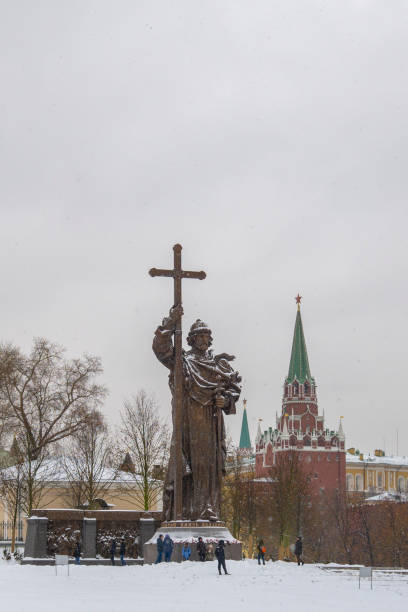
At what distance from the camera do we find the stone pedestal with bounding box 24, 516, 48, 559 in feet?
84.6

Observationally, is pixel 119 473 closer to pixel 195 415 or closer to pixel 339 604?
pixel 195 415

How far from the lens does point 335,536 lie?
262ft

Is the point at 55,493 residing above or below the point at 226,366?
below

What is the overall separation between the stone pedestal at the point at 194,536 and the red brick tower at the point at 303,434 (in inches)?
4243

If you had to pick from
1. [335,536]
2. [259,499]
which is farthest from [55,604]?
[335,536]

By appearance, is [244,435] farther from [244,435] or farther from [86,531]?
[86,531]

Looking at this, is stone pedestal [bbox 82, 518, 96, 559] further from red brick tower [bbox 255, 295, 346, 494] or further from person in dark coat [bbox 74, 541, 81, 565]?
red brick tower [bbox 255, 295, 346, 494]

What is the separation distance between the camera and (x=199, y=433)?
863 inches

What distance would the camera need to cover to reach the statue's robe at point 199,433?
2171 centimetres

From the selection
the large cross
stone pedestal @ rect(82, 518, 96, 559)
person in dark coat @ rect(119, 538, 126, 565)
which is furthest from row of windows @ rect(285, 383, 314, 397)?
the large cross

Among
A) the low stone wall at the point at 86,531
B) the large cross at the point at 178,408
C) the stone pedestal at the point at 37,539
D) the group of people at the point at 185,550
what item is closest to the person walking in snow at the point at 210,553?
the group of people at the point at 185,550

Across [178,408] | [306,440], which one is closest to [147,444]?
[178,408]

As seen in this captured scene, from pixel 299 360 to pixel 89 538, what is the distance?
11479 centimetres

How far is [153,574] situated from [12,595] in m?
3.50
